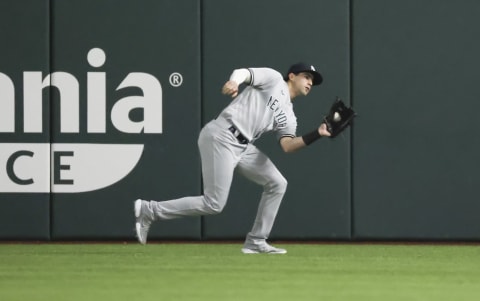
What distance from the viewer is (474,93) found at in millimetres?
11781

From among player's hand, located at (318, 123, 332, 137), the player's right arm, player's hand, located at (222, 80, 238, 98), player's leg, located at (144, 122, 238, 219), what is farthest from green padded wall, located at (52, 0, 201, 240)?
player's hand, located at (222, 80, 238, 98)

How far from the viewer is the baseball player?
396 inches

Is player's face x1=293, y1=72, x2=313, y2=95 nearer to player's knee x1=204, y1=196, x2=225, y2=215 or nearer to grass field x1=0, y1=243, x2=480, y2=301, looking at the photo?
player's knee x1=204, y1=196, x2=225, y2=215

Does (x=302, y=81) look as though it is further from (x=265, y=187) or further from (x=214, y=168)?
(x=214, y=168)

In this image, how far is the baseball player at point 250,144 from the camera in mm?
10070

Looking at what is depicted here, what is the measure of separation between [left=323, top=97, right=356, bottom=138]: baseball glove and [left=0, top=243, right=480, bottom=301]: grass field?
3.24 feet

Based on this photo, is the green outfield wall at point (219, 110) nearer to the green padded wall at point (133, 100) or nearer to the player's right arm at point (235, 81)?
the green padded wall at point (133, 100)

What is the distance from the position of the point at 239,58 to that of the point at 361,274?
3.51 m

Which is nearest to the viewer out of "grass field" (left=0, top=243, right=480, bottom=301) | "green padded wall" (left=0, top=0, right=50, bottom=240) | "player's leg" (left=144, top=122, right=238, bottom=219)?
"grass field" (left=0, top=243, right=480, bottom=301)

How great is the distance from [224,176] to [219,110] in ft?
5.74

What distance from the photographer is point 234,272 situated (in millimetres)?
8820

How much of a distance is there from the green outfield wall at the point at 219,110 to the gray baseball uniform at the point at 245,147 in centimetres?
156

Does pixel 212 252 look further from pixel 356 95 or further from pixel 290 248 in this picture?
pixel 356 95

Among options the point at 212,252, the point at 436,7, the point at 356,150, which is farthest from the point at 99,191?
the point at 436,7
